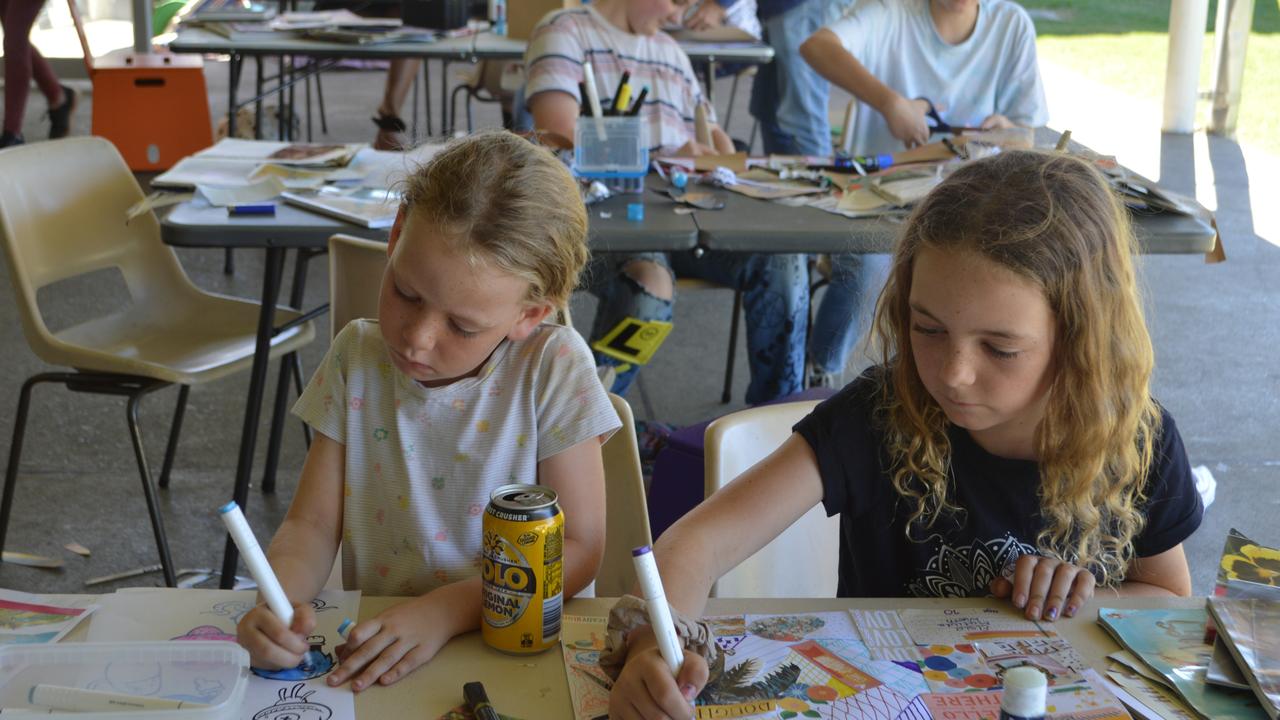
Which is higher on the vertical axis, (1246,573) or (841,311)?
(1246,573)

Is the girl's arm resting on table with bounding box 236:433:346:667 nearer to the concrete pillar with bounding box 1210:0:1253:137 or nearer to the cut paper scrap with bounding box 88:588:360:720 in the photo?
the cut paper scrap with bounding box 88:588:360:720

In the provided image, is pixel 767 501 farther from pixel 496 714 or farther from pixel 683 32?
pixel 683 32

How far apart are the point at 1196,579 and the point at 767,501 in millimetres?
1749

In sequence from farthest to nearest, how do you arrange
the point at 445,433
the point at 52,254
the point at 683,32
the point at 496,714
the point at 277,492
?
the point at 683,32 < the point at 277,492 < the point at 52,254 < the point at 445,433 < the point at 496,714

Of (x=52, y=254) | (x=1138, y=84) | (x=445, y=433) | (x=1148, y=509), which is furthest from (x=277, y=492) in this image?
(x=1138, y=84)

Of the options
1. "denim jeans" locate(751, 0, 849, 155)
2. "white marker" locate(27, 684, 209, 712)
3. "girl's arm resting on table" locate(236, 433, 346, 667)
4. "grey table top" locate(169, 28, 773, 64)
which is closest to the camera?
"white marker" locate(27, 684, 209, 712)

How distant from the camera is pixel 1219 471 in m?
3.33

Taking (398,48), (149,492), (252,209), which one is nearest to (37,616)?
(149,492)

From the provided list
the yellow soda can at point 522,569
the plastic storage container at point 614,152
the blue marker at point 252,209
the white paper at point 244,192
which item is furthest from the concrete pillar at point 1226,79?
the yellow soda can at point 522,569

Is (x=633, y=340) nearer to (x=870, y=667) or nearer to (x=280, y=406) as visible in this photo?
(x=280, y=406)

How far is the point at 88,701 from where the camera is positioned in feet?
3.30

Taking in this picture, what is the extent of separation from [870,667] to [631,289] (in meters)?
Answer: 1.88

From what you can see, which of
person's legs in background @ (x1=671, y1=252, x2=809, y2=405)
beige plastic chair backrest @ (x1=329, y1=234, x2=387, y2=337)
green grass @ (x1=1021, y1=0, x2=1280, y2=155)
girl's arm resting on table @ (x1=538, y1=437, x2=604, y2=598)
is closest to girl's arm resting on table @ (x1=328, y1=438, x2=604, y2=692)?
girl's arm resting on table @ (x1=538, y1=437, x2=604, y2=598)

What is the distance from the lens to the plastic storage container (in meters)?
2.76
